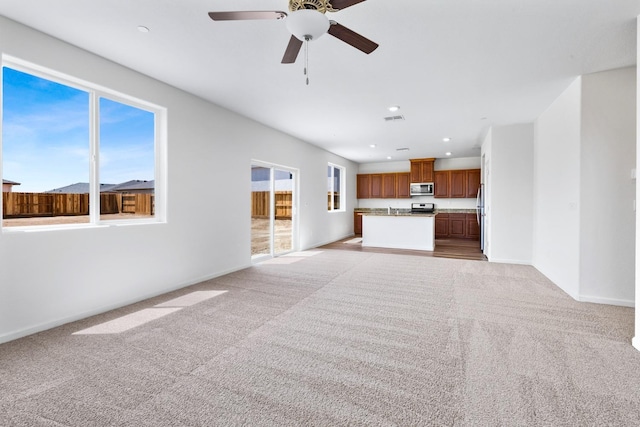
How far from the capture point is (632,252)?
341 centimetres

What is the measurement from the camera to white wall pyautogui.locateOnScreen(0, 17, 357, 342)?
2660 millimetres

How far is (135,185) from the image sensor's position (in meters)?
3.78

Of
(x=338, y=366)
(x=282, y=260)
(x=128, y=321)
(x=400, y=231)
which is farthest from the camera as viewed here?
(x=400, y=231)

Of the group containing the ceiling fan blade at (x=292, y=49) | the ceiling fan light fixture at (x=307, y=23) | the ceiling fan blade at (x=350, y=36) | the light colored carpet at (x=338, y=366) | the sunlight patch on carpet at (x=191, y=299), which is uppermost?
the ceiling fan blade at (x=292, y=49)

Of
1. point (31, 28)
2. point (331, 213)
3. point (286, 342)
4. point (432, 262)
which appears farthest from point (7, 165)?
point (331, 213)

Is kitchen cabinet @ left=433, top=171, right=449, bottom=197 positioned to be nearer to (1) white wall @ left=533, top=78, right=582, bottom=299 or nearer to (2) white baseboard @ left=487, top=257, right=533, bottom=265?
(2) white baseboard @ left=487, top=257, right=533, bottom=265

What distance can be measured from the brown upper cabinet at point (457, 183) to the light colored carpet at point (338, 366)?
606 cm

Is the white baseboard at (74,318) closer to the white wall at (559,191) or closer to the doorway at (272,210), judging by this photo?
the doorway at (272,210)

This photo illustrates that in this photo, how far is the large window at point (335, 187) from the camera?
9.16 metres

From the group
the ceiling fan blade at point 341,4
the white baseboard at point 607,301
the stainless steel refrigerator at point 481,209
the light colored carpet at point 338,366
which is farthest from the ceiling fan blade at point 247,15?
the stainless steel refrigerator at point 481,209

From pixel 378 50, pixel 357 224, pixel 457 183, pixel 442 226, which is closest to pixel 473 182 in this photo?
pixel 457 183

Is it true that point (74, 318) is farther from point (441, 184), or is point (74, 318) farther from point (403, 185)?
point (441, 184)

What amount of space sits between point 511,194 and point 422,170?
4183 millimetres

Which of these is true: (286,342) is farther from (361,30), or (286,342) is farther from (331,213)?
(331,213)
